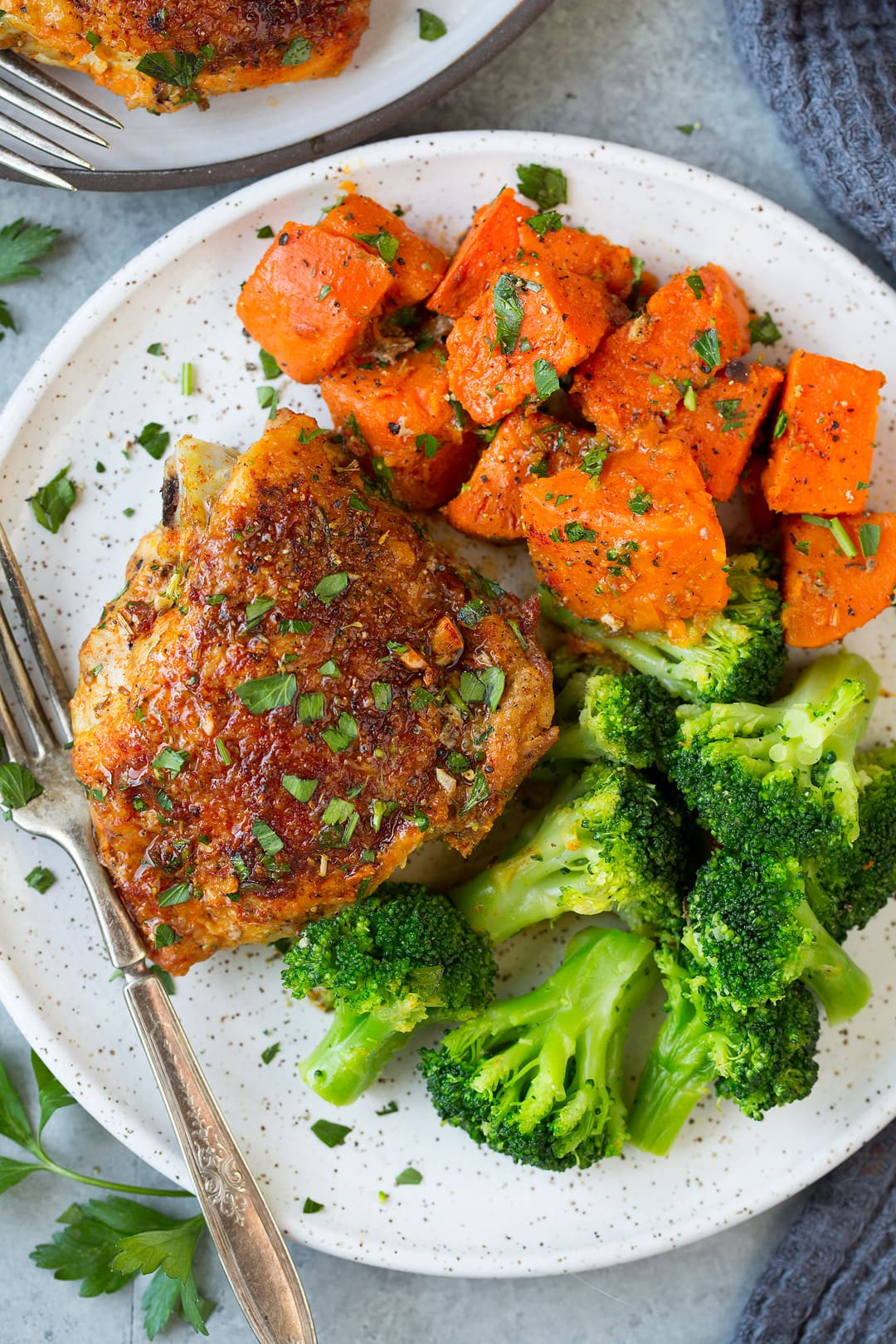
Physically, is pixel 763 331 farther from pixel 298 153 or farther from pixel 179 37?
pixel 179 37

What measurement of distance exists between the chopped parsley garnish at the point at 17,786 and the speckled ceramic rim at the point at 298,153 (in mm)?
1646

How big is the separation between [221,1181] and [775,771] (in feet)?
6.12

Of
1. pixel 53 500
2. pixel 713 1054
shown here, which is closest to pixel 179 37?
pixel 53 500

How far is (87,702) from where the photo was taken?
103 inches

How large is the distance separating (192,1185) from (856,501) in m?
2.61

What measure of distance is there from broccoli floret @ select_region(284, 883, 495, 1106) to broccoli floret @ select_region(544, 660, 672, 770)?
572mm

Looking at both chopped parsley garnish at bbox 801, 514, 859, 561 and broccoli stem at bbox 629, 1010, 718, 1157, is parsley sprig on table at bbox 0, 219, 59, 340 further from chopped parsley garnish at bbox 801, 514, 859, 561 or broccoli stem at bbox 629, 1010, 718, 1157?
broccoli stem at bbox 629, 1010, 718, 1157

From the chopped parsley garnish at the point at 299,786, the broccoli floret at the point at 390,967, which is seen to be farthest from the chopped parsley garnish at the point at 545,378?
the broccoli floret at the point at 390,967

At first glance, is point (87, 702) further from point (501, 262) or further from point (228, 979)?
point (501, 262)

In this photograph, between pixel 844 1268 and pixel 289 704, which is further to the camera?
pixel 844 1268

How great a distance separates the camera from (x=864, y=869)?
2820 mm

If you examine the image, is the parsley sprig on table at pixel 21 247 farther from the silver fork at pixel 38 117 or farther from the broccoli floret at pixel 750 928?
the broccoli floret at pixel 750 928

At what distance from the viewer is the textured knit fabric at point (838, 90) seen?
295cm

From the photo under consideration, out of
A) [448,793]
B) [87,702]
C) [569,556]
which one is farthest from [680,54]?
[87,702]
